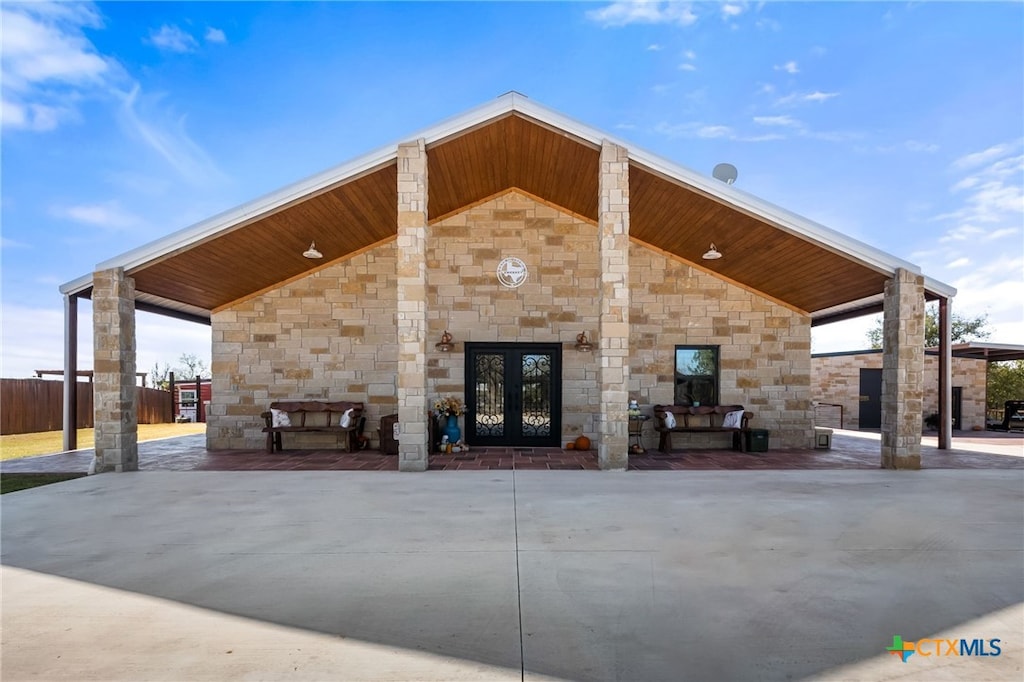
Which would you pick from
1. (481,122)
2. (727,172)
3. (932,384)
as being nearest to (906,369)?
(727,172)

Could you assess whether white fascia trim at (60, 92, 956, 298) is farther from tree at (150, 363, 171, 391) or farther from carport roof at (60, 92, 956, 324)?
tree at (150, 363, 171, 391)

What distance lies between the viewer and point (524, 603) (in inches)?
115

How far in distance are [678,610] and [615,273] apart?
535 centimetres

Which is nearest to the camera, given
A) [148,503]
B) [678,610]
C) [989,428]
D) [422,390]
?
[678,610]

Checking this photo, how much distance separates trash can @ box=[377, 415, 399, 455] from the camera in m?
9.37

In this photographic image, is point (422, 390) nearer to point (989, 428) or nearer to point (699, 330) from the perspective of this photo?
point (699, 330)

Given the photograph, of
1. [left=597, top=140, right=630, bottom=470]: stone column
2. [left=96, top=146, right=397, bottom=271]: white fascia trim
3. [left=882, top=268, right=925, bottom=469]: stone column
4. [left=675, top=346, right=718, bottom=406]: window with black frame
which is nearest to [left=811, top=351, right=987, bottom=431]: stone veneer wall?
[left=675, top=346, right=718, bottom=406]: window with black frame

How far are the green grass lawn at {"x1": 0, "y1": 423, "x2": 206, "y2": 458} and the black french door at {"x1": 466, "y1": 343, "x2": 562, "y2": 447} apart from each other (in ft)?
27.7

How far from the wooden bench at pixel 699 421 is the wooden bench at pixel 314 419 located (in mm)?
6285

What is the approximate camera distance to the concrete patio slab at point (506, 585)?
2346 millimetres

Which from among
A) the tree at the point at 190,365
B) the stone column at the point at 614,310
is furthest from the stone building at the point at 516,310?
the tree at the point at 190,365

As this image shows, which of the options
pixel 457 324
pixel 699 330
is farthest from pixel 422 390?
pixel 699 330

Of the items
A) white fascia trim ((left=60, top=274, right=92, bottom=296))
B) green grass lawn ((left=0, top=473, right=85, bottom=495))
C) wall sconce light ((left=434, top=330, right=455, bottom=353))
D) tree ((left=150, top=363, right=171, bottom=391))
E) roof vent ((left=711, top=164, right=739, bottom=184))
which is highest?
roof vent ((left=711, top=164, right=739, bottom=184))

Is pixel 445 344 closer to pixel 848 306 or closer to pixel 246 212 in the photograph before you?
pixel 246 212
